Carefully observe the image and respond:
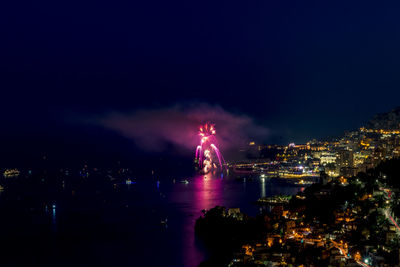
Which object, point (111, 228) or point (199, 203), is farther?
point (199, 203)

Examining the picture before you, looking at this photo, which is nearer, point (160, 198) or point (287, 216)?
point (287, 216)

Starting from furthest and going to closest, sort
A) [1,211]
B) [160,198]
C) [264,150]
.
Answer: [264,150] → [160,198] → [1,211]

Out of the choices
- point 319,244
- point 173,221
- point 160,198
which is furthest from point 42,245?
point 160,198

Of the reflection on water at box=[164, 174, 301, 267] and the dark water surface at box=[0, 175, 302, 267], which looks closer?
the dark water surface at box=[0, 175, 302, 267]

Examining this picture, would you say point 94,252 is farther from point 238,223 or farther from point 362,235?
point 362,235

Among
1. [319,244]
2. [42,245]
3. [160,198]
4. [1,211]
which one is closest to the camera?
[319,244]

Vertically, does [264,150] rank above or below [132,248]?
above

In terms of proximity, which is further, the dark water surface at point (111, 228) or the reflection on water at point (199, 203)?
the reflection on water at point (199, 203)

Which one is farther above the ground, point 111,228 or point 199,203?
point 199,203
